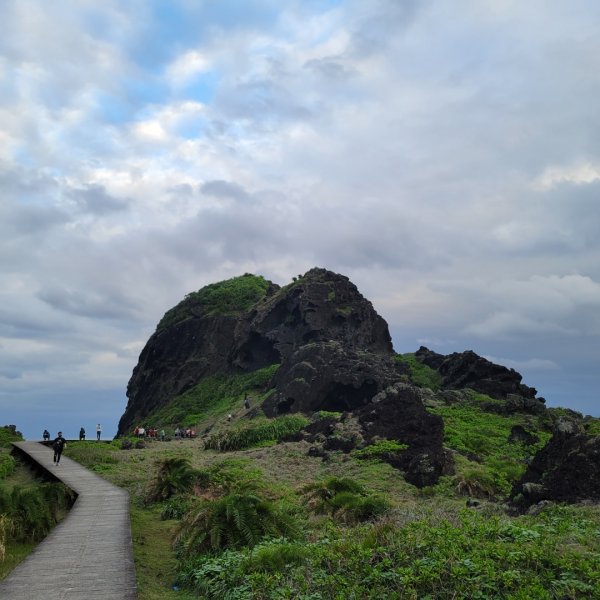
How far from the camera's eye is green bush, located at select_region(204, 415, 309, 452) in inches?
1325

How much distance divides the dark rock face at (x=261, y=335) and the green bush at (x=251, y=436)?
12241 mm

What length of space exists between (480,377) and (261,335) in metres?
23.3

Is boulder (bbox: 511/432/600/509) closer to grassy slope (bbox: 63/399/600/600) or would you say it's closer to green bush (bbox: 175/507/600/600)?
grassy slope (bbox: 63/399/600/600)

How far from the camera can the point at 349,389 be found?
138ft

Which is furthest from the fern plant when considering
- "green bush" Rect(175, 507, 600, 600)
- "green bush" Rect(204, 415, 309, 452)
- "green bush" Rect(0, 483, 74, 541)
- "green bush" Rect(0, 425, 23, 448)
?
"green bush" Rect(0, 425, 23, 448)

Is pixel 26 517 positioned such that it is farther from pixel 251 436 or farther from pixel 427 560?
pixel 251 436

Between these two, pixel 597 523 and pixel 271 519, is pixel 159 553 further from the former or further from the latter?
pixel 597 523

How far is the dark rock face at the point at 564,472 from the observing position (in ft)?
50.3

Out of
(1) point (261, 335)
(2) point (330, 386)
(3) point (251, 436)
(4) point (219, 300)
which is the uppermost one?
(4) point (219, 300)

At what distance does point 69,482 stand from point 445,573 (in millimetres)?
16653

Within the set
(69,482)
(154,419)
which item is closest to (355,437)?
(69,482)

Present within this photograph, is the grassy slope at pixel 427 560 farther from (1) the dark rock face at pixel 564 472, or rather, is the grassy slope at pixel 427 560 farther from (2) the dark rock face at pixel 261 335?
(2) the dark rock face at pixel 261 335

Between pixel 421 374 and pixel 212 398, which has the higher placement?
pixel 421 374

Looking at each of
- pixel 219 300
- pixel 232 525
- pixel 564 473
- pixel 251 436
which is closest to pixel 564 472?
pixel 564 473
